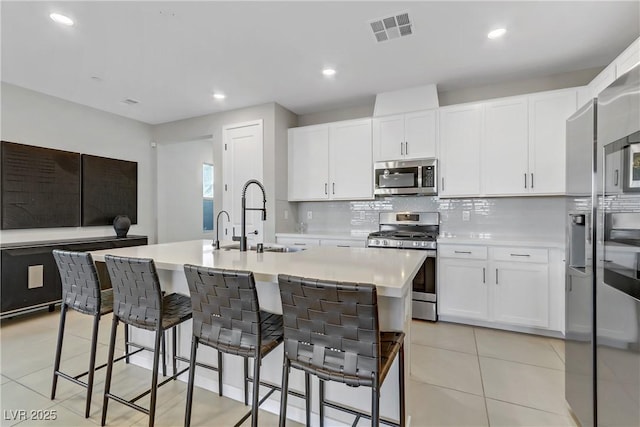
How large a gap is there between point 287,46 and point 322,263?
2143mm

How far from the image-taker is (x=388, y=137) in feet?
13.0

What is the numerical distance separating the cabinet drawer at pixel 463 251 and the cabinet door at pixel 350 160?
1155mm

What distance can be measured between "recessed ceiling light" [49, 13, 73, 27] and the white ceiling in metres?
0.05

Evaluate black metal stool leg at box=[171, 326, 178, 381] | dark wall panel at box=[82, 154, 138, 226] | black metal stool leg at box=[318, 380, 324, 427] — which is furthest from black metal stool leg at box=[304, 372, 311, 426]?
dark wall panel at box=[82, 154, 138, 226]

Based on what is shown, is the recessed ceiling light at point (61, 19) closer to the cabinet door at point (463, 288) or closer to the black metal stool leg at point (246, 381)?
the black metal stool leg at point (246, 381)

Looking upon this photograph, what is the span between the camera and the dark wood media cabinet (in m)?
3.37

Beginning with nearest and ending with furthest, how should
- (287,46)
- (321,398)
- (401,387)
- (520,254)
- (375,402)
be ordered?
(375,402) → (401,387) → (321,398) → (287,46) → (520,254)

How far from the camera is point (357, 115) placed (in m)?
4.54

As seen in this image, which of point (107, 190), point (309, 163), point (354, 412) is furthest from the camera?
point (107, 190)

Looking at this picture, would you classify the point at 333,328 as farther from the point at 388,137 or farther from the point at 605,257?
the point at 388,137

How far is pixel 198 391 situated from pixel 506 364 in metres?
2.40

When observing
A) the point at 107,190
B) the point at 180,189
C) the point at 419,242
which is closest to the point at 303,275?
the point at 419,242

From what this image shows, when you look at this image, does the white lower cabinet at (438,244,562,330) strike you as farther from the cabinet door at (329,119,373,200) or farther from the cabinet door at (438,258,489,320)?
the cabinet door at (329,119,373,200)

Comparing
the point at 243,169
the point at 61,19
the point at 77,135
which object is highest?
the point at 61,19
